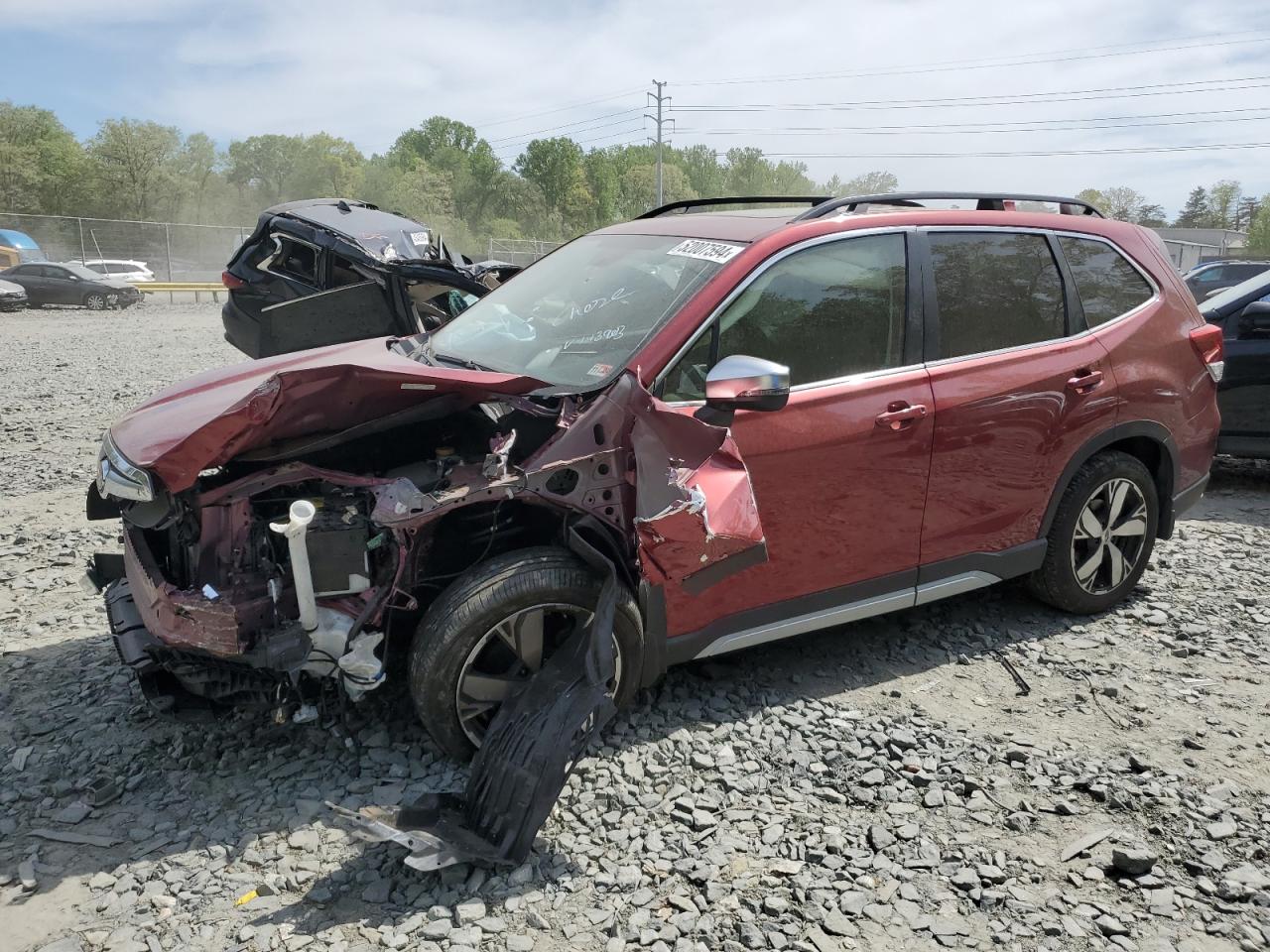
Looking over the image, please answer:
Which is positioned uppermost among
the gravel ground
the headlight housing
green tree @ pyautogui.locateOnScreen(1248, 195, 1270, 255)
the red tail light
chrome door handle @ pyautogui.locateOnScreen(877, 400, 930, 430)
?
green tree @ pyautogui.locateOnScreen(1248, 195, 1270, 255)

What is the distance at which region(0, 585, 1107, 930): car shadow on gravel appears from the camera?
8.91 ft

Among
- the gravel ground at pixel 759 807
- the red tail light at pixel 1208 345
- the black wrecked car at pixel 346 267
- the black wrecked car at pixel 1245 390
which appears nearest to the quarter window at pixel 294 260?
the black wrecked car at pixel 346 267

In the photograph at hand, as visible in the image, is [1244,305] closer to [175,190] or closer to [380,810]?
[380,810]

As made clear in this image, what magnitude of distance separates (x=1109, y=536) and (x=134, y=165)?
220 feet

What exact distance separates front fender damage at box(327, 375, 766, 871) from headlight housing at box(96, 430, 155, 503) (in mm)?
823

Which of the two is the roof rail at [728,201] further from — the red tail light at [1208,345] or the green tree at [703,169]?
the green tree at [703,169]

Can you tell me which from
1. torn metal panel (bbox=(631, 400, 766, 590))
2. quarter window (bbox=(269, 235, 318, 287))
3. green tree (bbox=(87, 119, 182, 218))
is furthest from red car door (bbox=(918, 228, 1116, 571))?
green tree (bbox=(87, 119, 182, 218))

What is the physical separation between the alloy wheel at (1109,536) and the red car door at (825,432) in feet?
3.76

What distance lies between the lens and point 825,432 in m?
3.38

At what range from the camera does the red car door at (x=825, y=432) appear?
3297 mm

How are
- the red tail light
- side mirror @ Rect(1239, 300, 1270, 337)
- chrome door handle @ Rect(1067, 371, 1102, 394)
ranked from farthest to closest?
side mirror @ Rect(1239, 300, 1270, 337), the red tail light, chrome door handle @ Rect(1067, 371, 1102, 394)

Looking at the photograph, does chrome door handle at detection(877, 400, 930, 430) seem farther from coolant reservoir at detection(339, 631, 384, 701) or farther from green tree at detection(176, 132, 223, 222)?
green tree at detection(176, 132, 223, 222)

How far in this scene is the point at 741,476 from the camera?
294cm

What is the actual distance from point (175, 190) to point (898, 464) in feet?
219
